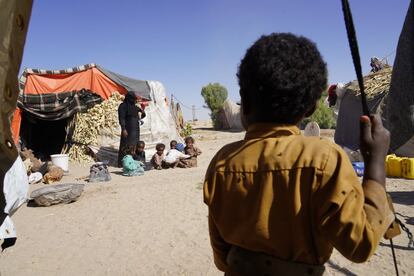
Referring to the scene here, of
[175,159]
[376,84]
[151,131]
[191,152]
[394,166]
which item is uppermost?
[376,84]

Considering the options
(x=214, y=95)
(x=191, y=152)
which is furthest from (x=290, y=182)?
(x=214, y=95)

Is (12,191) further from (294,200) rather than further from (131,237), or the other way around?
(131,237)

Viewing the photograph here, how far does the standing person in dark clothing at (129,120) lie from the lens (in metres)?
10.1

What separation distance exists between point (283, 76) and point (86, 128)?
11331mm

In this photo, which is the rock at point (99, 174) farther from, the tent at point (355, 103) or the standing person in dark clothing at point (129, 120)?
the tent at point (355, 103)

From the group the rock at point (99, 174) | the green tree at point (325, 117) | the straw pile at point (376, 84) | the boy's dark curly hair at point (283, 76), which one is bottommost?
the rock at point (99, 174)

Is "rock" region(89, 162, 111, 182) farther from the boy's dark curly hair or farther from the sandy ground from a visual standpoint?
the boy's dark curly hair

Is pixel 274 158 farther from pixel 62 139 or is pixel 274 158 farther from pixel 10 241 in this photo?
pixel 62 139

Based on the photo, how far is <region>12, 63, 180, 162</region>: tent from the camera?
1133cm

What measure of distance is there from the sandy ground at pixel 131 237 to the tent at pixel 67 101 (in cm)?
511

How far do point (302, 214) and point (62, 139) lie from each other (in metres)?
13.4

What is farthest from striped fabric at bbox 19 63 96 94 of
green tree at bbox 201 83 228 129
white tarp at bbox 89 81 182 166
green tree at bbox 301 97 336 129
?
green tree at bbox 201 83 228 129

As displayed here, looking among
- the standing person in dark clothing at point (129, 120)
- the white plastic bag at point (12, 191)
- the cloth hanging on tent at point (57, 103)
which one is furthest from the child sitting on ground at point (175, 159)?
the white plastic bag at point (12, 191)

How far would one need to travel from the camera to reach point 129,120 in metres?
10.2
